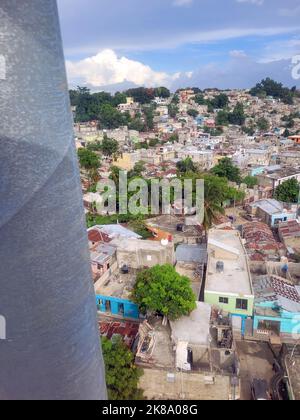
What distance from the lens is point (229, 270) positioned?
529 inches

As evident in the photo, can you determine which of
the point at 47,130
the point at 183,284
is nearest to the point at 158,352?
the point at 183,284

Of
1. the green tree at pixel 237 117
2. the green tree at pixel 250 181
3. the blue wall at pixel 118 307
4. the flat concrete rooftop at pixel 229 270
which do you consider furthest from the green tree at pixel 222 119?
the blue wall at pixel 118 307

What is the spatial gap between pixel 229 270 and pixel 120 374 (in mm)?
6280

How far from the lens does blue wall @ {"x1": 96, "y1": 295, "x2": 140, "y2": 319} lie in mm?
12588

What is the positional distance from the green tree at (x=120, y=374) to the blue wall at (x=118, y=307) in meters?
3.43

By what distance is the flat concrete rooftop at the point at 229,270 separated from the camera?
12172 millimetres

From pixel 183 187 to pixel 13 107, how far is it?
20598 millimetres

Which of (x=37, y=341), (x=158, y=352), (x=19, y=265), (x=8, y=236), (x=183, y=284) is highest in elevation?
(x=8, y=236)

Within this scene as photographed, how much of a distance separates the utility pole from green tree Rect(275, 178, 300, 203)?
75.2 ft

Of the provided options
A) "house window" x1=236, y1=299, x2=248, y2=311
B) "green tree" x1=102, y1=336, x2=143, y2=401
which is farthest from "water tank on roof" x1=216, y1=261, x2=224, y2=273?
"green tree" x1=102, y1=336, x2=143, y2=401

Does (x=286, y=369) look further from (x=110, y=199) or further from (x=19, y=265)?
(x=110, y=199)

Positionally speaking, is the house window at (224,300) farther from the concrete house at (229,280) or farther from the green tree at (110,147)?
the green tree at (110,147)

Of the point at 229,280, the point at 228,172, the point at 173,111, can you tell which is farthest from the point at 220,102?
the point at 229,280

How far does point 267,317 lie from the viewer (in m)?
11.9
